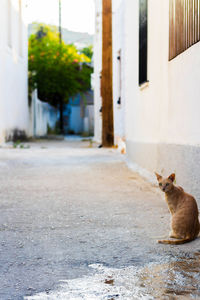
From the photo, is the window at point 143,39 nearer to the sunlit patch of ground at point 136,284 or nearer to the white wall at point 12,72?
the sunlit patch of ground at point 136,284

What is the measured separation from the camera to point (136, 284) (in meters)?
2.38

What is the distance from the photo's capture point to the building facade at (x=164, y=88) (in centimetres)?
438

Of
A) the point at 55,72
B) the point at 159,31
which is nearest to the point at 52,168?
the point at 159,31

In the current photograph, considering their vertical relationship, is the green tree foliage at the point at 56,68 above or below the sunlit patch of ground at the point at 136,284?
above

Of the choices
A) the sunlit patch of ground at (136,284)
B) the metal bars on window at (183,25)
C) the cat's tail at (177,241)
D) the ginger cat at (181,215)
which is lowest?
the sunlit patch of ground at (136,284)

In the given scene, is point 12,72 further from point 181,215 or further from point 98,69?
point 181,215

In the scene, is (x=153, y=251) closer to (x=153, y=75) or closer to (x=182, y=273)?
(x=182, y=273)

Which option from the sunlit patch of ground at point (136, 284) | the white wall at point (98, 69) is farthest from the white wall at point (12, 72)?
the sunlit patch of ground at point (136, 284)

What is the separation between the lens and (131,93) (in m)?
8.66

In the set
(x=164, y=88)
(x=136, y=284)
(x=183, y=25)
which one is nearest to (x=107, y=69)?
(x=164, y=88)

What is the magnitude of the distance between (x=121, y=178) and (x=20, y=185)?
5.39 feet

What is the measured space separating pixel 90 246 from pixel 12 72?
15641 millimetres

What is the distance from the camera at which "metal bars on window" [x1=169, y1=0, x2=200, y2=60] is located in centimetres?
429

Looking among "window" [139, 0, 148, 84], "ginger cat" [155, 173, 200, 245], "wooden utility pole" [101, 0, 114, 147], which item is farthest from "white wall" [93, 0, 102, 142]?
"ginger cat" [155, 173, 200, 245]
